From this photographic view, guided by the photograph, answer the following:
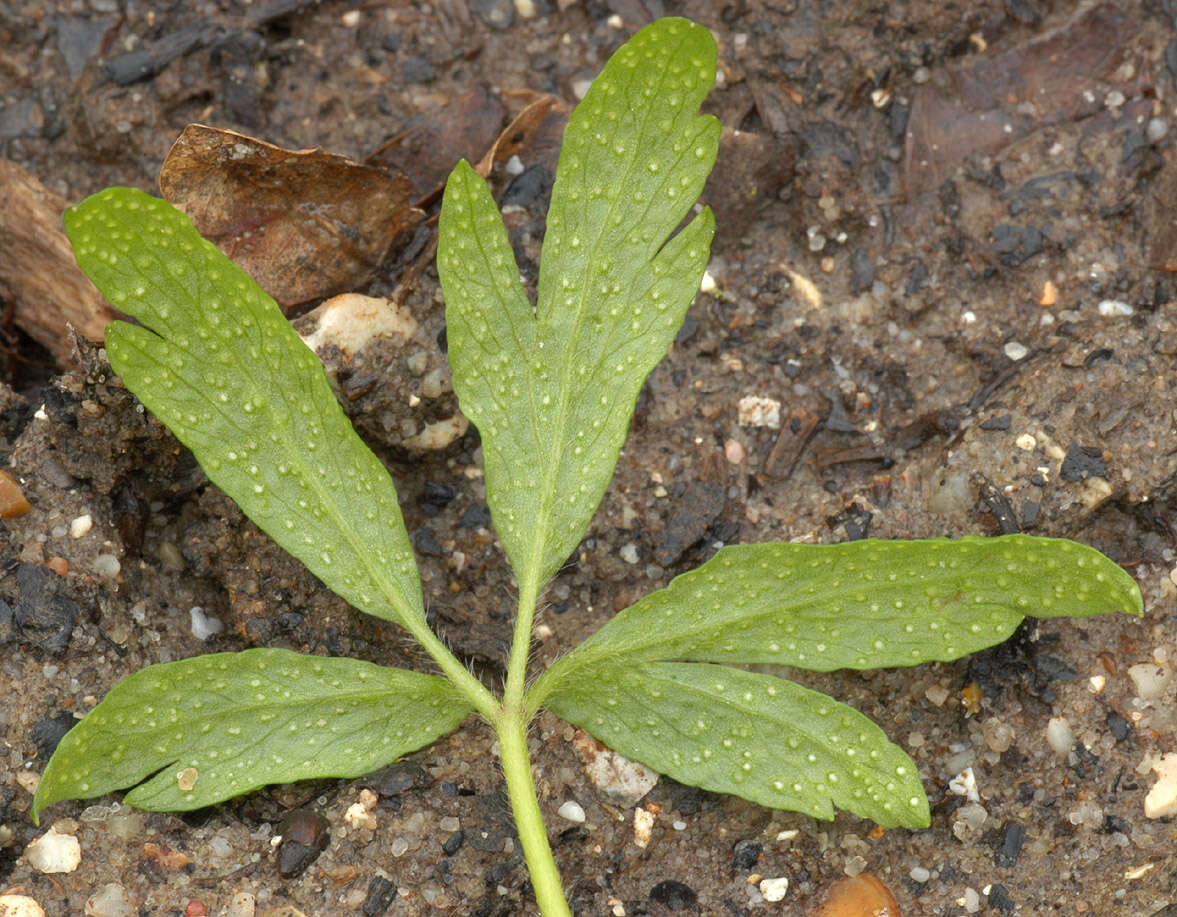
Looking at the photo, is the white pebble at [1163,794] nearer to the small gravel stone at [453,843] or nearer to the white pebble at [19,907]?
the small gravel stone at [453,843]

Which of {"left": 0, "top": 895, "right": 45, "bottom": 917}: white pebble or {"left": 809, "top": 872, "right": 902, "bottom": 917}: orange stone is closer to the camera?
{"left": 0, "top": 895, "right": 45, "bottom": 917}: white pebble

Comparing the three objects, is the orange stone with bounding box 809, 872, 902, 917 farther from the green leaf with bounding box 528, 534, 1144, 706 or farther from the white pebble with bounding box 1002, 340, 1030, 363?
the white pebble with bounding box 1002, 340, 1030, 363

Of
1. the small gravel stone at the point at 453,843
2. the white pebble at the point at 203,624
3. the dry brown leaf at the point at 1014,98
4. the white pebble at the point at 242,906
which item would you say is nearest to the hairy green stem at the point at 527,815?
the small gravel stone at the point at 453,843

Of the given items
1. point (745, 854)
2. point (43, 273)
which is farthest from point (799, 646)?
point (43, 273)

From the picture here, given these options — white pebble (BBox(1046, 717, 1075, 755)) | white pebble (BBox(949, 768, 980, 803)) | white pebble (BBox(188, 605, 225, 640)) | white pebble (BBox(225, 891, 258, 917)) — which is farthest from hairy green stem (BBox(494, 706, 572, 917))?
white pebble (BBox(1046, 717, 1075, 755))

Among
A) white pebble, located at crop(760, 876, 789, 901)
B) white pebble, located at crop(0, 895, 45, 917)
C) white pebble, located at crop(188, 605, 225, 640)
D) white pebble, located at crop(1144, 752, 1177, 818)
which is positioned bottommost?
white pebble, located at crop(1144, 752, 1177, 818)

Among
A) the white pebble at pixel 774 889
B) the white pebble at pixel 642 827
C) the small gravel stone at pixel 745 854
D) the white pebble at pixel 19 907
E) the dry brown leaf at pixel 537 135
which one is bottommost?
the white pebble at pixel 774 889

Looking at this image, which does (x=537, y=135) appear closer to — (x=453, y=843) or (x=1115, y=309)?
(x=1115, y=309)
